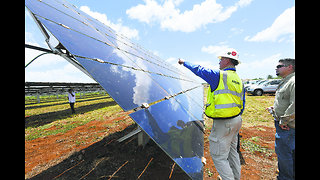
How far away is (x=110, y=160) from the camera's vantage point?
3.50 m

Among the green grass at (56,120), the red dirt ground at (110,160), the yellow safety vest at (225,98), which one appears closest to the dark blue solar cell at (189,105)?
the yellow safety vest at (225,98)

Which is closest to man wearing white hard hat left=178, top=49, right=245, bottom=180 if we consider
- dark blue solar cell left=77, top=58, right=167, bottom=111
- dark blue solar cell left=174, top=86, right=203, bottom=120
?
dark blue solar cell left=174, top=86, right=203, bottom=120

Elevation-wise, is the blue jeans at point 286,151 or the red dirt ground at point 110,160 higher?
the blue jeans at point 286,151

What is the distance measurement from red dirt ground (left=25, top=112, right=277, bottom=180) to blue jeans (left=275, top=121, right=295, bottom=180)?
0.53 m

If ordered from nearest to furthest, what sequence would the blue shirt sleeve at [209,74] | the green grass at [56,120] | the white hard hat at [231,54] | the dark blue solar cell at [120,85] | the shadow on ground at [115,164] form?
the dark blue solar cell at [120,85]
the blue shirt sleeve at [209,74]
the white hard hat at [231,54]
the shadow on ground at [115,164]
the green grass at [56,120]

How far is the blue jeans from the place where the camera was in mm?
2404

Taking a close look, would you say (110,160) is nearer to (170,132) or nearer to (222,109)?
(170,132)

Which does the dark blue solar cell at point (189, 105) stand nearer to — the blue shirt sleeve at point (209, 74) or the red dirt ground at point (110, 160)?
the blue shirt sleeve at point (209, 74)

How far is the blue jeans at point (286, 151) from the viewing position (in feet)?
7.89

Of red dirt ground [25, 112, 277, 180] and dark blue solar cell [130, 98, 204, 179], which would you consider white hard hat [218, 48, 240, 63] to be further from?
red dirt ground [25, 112, 277, 180]

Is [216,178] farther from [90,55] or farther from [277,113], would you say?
[90,55]

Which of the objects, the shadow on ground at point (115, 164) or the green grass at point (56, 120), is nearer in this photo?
the shadow on ground at point (115, 164)

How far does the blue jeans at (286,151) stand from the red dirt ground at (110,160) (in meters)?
0.53

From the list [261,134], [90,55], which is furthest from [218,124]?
[261,134]
